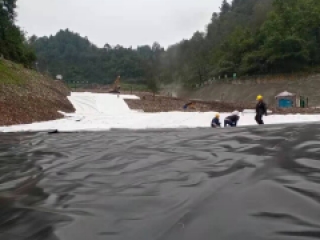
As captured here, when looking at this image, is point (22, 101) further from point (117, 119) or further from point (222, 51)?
point (222, 51)

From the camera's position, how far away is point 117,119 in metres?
13.0

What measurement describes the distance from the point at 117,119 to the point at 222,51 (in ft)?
156

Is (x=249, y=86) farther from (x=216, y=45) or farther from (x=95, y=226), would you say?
(x=95, y=226)

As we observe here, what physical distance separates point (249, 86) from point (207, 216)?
41.5 meters

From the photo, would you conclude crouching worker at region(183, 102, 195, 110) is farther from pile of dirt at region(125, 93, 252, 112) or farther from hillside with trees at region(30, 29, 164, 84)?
hillside with trees at region(30, 29, 164, 84)

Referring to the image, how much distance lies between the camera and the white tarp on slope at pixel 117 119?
32.9ft

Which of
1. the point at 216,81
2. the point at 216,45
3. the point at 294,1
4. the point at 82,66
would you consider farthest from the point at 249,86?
the point at 82,66

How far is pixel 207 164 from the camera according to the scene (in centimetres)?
318

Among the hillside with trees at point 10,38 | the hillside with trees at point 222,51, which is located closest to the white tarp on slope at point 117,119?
the hillside with trees at point 10,38

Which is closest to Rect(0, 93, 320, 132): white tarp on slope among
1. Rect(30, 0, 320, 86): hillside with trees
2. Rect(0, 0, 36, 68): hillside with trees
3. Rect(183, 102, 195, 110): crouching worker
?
Rect(183, 102, 195, 110): crouching worker

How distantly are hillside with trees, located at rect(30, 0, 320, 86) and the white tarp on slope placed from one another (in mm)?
28483

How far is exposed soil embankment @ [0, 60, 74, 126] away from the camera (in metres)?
11.9

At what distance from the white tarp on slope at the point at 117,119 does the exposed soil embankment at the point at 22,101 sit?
92cm

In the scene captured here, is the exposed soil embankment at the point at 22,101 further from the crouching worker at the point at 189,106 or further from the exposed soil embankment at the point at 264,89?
the exposed soil embankment at the point at 264,89
